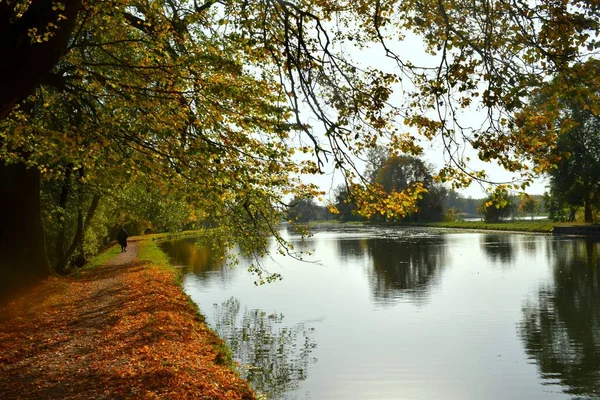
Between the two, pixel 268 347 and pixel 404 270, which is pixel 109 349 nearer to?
pixel 268 347

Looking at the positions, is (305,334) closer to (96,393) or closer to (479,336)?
(479,336)

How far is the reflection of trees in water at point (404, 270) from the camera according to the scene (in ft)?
73.2

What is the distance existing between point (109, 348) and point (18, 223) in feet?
27.1

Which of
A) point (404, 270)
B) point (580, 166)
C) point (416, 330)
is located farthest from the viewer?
point (580, 166)

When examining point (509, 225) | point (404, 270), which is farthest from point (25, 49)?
point (509, 225)

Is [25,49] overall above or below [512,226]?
above

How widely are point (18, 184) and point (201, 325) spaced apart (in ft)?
24.0

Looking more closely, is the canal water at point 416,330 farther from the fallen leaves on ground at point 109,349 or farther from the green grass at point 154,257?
the green grass at point 154,257

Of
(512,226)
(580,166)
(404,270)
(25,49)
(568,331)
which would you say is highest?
(580,166)

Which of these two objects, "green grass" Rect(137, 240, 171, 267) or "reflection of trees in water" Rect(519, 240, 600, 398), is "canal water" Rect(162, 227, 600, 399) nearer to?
"reflection of trees in water" Rect(519, 240, 600, 398)

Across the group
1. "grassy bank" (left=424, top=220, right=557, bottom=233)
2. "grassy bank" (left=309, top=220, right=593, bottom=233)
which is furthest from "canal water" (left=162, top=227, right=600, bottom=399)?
"grassy bank" (left=424, top=220, right=557, bottom=233)

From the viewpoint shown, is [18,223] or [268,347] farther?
[18,223]

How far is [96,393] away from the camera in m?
7.59

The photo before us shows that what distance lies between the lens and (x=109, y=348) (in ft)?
33.8
